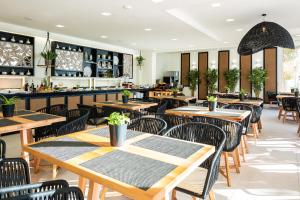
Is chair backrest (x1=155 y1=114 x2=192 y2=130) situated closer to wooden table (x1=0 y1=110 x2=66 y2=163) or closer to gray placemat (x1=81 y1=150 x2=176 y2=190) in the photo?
wooden table (x1=0 y1=110 x2=66 y2=163)

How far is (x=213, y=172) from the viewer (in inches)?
73.7

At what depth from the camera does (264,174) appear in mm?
3318

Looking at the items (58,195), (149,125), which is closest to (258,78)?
→ (149,125)

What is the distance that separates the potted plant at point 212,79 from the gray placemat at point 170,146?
11.2 m

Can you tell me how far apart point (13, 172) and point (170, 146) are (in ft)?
3.92

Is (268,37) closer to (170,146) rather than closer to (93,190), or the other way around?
(170,146)

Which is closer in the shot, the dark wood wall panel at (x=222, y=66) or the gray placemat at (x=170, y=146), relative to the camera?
the gray placemat at (x=170, y=146)

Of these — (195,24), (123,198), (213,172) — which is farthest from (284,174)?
(195,24)

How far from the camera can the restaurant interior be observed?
→ 1655 mm

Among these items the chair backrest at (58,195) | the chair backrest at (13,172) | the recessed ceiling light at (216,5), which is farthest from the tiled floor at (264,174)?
the recessed ceiling light at (216,5)

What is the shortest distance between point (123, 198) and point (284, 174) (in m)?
2.29

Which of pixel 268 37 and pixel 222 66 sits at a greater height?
pixel 222 66

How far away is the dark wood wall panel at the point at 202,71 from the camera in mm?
13453

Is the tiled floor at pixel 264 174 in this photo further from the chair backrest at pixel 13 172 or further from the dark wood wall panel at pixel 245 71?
the dark wood wall panel at pixel 245 71
